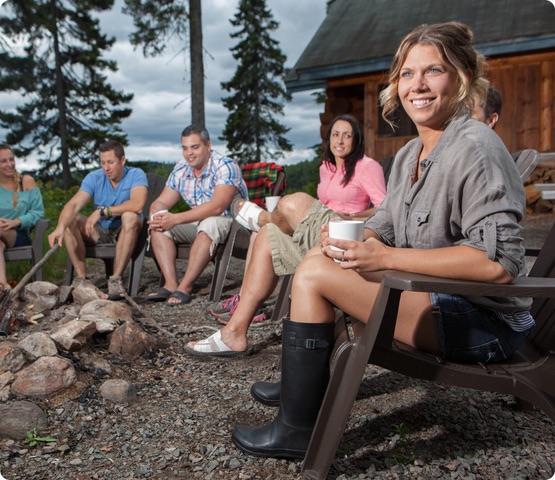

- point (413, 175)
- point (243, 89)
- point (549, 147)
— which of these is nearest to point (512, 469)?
point (413, 175)

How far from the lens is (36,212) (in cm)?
507

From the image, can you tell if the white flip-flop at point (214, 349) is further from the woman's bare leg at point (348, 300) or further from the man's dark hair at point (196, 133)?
the man's dark hair at point (196, 133)

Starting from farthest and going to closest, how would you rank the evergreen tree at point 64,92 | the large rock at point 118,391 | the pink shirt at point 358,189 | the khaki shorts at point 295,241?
the evergreen tree at point 64,92 → the pink shirt at point 358,189 → the khaki shorts at point 295,241 → the large rock at point 118,391

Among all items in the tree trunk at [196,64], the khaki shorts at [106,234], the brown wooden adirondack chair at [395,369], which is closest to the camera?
the brown wooden adirondack chair at [395,369]

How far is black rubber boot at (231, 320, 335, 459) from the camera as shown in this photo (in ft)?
5.70

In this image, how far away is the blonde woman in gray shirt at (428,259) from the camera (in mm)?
1594

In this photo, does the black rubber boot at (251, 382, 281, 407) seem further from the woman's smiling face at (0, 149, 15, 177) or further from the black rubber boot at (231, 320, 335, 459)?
the woman's smiling face at (0, 149, 15, 177)

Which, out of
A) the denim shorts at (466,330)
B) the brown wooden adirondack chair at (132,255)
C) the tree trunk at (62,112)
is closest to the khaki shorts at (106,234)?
the brown wooden adirondack chair at (132,255)

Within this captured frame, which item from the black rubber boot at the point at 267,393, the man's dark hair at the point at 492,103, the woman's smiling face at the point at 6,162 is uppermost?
the man's dark hair at the point at 492,103

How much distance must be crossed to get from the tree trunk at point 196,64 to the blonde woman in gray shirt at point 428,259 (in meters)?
9.08

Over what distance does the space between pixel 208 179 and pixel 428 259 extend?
11.7ft

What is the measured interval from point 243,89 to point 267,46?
2349mm

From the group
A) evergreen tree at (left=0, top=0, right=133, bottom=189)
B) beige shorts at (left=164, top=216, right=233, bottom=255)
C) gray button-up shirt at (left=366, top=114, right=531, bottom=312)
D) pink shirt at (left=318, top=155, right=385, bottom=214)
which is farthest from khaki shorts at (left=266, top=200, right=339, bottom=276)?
evergreen tree at (left=0, top=0, right=133, bottom=189)

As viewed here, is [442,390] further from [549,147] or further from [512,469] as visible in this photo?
[549,147]
